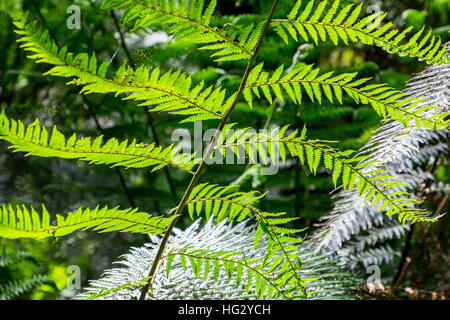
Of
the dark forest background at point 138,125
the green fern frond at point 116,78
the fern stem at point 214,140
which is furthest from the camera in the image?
the dark forest background at point 138,125

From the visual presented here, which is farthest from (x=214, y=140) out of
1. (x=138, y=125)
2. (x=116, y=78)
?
(x=138, y=125)

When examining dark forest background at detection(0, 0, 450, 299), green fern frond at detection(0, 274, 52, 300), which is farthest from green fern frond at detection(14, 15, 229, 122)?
green fern frond at detection(0, 274, 52, 300)

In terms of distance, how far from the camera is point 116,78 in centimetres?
51

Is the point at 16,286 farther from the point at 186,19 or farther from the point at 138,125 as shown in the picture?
the point at 186,19

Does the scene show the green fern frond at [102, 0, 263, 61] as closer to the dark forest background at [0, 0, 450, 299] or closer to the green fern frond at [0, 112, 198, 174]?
the green fern frond at [0, 112, 198, 174]

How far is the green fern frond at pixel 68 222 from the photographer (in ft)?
1.63

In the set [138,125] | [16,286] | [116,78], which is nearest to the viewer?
[116,78]

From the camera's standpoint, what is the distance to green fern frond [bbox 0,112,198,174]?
47 centimetres

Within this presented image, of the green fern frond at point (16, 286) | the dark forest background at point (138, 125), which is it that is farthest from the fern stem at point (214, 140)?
the green fern frond at point (16, 286)

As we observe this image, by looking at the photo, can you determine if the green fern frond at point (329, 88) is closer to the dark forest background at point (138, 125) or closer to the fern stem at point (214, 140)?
the fern stem at point (214, 140)

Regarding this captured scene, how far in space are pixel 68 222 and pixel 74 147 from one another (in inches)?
3.6

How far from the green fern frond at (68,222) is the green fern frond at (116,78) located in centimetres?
15

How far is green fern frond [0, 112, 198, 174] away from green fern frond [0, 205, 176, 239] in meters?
0.07
